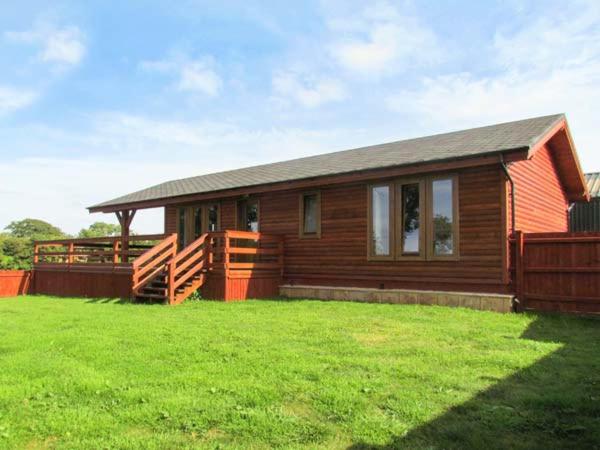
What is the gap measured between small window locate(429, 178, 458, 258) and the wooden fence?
129 cm

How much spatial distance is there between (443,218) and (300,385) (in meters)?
7.13

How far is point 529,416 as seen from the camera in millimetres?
3477

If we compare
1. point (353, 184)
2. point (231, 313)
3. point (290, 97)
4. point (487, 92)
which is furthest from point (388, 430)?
point (290, 97)

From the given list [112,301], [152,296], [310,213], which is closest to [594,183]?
[310,213]

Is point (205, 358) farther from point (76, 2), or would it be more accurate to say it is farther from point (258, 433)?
point (76, 2)

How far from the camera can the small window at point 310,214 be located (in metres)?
12.8

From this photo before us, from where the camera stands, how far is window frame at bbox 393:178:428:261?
34.7ft

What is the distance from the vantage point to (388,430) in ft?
10.5

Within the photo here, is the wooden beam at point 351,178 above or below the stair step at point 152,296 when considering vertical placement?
above

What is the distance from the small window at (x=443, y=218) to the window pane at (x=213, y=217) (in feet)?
24.9

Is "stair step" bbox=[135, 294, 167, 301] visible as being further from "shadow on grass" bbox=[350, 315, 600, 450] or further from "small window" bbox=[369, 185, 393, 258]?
"shadow on grass" bbox=[350, 315, 600, 450]

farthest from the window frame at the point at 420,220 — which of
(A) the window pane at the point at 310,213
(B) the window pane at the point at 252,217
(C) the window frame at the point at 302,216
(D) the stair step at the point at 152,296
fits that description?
(D) the stair step at the point at 152,296

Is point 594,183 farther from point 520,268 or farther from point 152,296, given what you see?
point 152,296

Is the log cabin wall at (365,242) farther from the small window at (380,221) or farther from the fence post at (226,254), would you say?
the fence post at (226,254)
